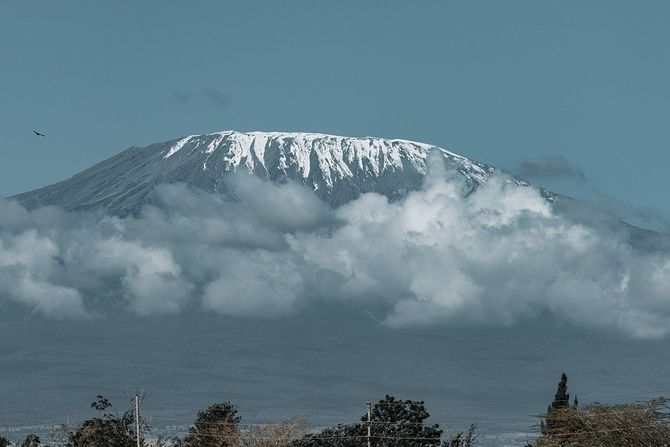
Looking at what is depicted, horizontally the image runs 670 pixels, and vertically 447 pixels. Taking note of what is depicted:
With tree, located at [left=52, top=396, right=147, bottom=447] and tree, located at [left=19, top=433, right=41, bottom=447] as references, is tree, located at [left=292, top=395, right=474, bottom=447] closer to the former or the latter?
tree, located at [left=52, top=396, right=147, bottom=447]

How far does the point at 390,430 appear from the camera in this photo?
111 metres

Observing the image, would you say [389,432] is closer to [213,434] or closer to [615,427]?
[213,434]

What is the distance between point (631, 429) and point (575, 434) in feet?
8.67

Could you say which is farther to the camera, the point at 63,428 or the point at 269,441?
the point at 63,428

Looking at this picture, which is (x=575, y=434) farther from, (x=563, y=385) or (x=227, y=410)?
(x=227, y=410)

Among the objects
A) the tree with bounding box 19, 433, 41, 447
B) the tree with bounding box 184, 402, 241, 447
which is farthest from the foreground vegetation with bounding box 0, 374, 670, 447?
the tree with bounding box 19, 433, 41, 447

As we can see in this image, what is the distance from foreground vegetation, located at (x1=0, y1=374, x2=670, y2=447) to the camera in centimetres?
6581

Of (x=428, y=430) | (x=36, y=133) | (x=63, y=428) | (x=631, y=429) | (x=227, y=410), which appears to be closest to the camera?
(x=631, y=429)

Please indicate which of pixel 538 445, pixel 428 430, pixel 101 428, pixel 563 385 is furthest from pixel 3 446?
pixel 538 445

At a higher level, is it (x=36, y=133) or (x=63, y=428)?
(x=36, y=133)

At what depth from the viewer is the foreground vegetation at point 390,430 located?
216 ft

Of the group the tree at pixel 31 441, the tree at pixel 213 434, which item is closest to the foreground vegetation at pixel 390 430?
the tree at pixel 213 434

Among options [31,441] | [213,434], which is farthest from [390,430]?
[31,441]

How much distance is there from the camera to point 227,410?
398ft
